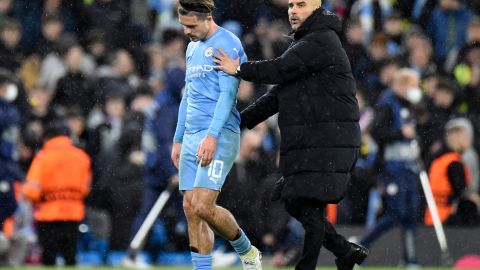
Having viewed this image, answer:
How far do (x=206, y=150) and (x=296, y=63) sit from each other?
918mm

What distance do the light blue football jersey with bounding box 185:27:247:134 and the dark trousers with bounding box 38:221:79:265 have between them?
14.8ft

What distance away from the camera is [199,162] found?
10.2m

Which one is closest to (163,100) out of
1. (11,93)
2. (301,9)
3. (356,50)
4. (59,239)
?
(11,93)

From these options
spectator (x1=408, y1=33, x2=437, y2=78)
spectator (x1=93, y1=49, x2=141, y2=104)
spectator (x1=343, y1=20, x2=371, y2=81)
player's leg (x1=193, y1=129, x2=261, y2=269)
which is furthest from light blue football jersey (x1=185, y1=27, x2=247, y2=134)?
spectator (x1=408, y1=33, x2=437, y2=78)

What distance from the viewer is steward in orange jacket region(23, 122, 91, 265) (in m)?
14.5

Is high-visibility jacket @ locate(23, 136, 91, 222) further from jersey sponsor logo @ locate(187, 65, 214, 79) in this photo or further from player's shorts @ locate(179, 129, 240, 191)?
jersey sponsor logo @ locate(187, 65, 214, 79)

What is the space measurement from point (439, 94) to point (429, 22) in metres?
2.71

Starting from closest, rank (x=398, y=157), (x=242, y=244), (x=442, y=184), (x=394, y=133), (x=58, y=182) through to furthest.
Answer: (x=242, y=244)
(x=58, y=182)
(x=394, y=133)
(x=398, y=157)
(x=442, y=184)

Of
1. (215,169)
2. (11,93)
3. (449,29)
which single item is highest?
(215,169)

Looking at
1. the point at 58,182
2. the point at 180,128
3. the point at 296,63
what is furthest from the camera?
the point at 58,182

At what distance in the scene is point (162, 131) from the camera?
16.2 meters

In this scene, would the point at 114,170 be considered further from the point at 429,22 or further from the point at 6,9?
the point at 429,22

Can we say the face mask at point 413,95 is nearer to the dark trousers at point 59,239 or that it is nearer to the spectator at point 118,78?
the spectator at point 118,78

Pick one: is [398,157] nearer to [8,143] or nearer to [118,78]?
[118,78]
